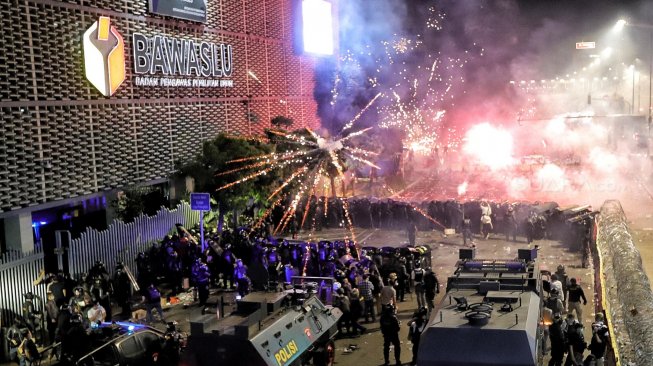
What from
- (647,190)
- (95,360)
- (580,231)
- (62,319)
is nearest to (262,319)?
(95,360)

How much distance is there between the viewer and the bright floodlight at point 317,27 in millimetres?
43062

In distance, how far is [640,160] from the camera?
48.5m

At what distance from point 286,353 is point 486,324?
3819 millimetres

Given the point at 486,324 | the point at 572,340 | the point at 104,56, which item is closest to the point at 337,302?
the point at 572,340

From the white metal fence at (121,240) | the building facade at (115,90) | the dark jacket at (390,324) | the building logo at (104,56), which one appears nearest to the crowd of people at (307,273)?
the dark jacket at (390,324)

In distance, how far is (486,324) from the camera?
10.2 m

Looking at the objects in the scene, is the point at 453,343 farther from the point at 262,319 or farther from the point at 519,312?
the point at 262,319

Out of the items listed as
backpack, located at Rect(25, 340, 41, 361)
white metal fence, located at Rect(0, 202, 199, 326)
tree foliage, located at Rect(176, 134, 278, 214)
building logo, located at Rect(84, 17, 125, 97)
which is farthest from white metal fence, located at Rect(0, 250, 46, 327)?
tree foliage, located at Rect(176, 134, 278, 214)

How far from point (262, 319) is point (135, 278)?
11.9 m

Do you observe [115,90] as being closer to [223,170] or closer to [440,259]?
[223,170]

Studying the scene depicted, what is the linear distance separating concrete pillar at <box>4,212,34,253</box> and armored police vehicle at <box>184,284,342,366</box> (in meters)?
11.0

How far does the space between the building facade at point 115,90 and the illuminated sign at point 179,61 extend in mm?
45

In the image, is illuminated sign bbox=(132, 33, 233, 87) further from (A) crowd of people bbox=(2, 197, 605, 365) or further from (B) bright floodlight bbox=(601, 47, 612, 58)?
(B) bright floodlight bbox=(601, 47, 612, 58)

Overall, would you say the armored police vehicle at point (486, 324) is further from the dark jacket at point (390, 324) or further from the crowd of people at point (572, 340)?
the dark jacket at point (390, 324)
